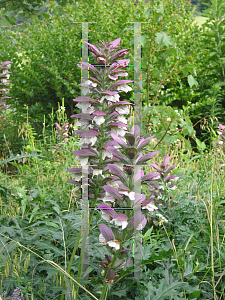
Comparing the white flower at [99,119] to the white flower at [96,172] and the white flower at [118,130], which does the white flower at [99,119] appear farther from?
the white flower at [96,172]

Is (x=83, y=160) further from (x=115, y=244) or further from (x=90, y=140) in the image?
(x=115, y=244)

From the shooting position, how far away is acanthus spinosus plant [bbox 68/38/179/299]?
3.82 feet

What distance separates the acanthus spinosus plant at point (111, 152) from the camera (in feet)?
3.82

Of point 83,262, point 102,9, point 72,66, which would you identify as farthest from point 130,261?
point 102,9

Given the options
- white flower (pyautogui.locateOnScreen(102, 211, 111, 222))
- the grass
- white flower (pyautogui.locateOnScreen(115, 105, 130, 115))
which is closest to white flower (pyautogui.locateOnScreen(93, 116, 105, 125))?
white flower (pyautogui.locateOnScreen(115, 105, 130, 115))

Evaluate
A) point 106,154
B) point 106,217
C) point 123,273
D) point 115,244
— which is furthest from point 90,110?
point 123,273

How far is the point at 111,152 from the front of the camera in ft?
4.01

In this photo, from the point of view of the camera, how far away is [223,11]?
5.57 metres

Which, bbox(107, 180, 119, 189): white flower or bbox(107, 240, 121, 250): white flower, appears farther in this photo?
bbox(107, 180, 119, 189): white flower

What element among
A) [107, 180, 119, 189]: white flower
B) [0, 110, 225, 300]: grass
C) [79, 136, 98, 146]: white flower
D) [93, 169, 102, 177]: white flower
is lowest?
[0, 110, 225, 300]: grass

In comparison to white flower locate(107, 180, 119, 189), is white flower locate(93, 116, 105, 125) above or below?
above

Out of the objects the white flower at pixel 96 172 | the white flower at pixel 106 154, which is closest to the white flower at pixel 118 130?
the white flower at pixel 106 154

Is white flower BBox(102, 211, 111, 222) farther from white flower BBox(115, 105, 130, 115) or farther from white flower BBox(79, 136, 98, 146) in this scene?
white flower BBox(115, 105, 130, 115)

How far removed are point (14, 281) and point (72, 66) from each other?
5202mm
